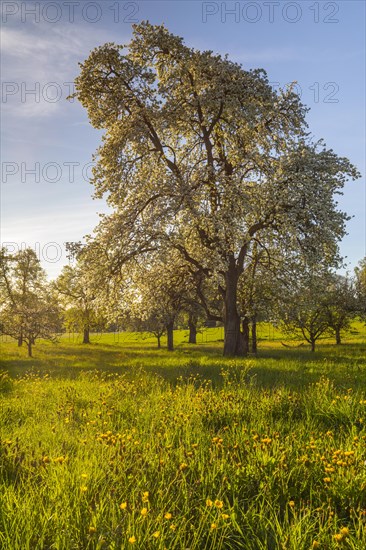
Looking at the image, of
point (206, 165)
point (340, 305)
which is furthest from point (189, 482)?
point (340, 305)

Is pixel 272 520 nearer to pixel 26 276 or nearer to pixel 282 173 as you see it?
pixel 282 173

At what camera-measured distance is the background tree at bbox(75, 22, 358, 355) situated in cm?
2081

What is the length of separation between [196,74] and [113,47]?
4.38 metres

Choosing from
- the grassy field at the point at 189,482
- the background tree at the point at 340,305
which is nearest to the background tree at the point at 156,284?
the background tree at the point at 340,305

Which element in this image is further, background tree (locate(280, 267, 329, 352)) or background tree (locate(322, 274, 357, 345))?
background tree (locate(322, 274, 357, 345))

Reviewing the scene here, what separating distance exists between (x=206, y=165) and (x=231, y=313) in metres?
8.28

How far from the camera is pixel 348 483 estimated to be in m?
4.54

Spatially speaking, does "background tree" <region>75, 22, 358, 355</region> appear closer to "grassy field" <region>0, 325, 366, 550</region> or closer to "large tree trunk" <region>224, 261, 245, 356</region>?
"large tree trunk" <region>224, 261, 245, 356</region>

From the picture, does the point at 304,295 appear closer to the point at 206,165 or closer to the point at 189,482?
the point at 206,165

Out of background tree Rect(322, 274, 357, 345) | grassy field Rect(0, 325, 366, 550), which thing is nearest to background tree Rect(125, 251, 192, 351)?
background tree Rect(322, 274, 357, 345)

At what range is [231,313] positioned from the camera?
24.3 m

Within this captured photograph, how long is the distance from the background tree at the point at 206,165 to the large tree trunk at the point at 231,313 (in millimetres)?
79

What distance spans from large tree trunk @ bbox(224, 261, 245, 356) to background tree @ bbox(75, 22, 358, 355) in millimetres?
79

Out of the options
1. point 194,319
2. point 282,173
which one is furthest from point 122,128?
point 194,319
